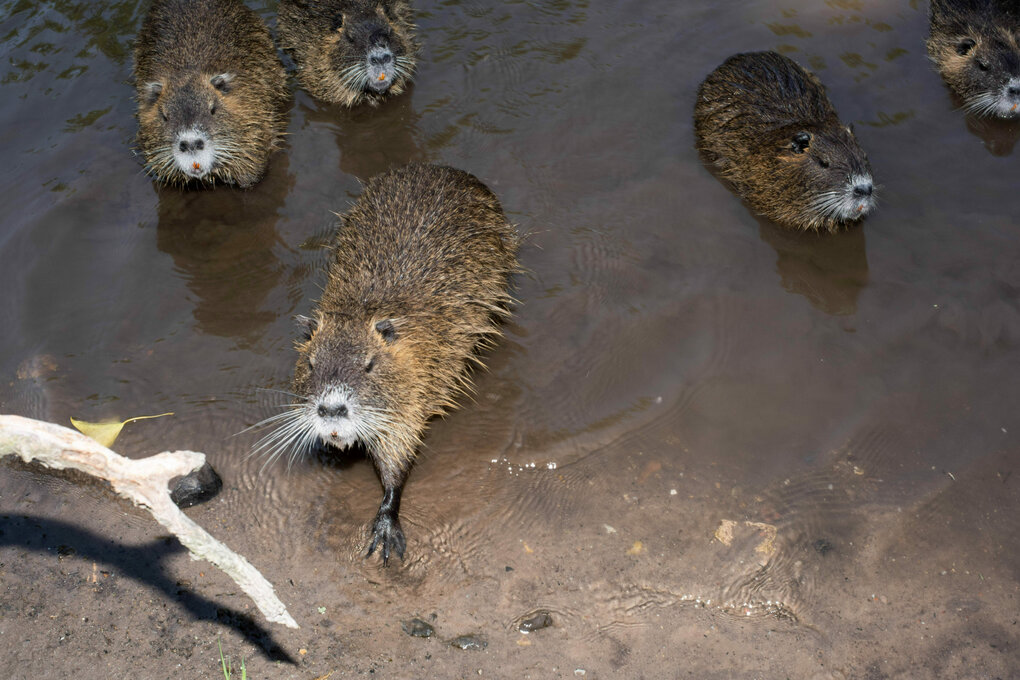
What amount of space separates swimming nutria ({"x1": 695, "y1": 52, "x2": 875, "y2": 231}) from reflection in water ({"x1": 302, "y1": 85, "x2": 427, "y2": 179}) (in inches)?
68.5

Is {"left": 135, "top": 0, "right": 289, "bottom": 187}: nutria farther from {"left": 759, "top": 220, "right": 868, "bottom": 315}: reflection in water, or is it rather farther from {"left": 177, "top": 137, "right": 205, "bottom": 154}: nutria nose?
{"left": 759, "top": 220, "right": 868, "bottom": 315}: reflection in water

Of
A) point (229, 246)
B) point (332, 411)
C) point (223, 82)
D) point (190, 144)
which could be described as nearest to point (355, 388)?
point (332, 411)

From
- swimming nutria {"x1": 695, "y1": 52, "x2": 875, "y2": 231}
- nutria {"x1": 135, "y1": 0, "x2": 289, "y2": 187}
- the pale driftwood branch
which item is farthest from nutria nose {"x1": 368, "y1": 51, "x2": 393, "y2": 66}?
the pale driftwood branch

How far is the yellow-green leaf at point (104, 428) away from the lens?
12.2 ft

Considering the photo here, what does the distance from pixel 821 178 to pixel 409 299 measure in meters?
2.31

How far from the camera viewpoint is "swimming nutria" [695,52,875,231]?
15.1 feet

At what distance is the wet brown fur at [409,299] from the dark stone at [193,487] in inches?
18.7

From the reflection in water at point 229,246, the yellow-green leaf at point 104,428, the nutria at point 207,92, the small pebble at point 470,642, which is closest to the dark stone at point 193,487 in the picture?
the yellow-green leaf at point 104,428

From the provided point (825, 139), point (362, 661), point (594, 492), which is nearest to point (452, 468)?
point (594, 492)

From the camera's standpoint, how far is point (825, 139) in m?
4.73

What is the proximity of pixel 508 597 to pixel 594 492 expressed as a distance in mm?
582

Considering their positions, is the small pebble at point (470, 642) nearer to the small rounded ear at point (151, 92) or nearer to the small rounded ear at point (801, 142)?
the small rounded ear at point (801, 142)

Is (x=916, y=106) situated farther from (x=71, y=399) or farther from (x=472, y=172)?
(x=71, y=399)

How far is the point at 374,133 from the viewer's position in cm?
544
